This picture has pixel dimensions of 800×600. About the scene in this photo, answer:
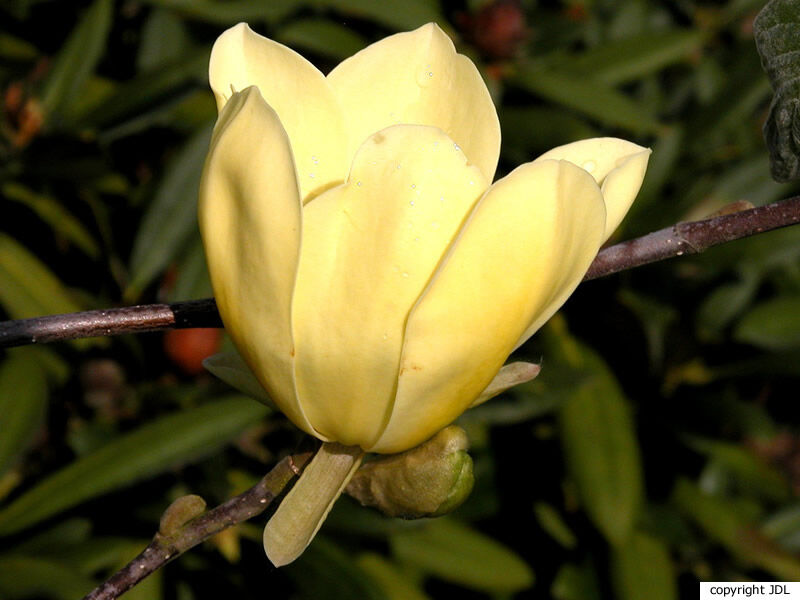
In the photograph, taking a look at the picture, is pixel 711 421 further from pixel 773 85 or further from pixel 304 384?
pixel 304 384

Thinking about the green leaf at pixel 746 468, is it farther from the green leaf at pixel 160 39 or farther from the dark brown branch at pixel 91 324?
the dark brown branch at pixel 91 324

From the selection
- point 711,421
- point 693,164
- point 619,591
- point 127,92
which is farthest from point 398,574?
point 693,164

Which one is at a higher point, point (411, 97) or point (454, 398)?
point (411, 97)

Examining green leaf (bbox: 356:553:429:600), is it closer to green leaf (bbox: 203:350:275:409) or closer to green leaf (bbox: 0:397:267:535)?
green leaf (bbox: 0:397:267:535)

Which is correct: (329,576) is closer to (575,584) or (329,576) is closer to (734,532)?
(575,584)

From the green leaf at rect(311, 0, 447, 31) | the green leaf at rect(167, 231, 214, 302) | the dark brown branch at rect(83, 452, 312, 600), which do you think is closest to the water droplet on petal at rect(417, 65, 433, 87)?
the dark brown branch at rect(83, 452, 312, 600)

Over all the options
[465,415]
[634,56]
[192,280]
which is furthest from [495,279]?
[634,56]

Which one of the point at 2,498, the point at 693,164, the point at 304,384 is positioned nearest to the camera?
the point at 304,384
